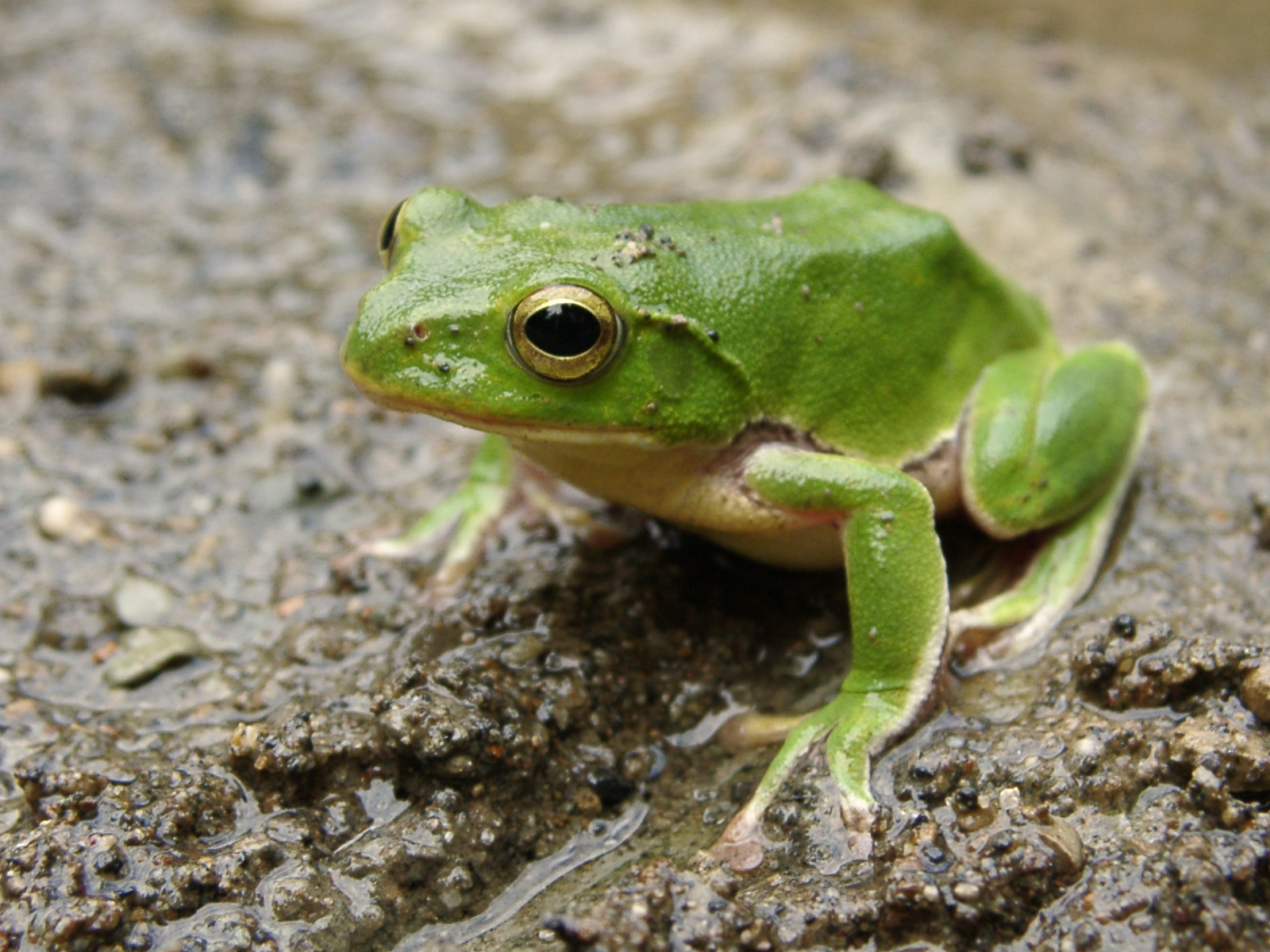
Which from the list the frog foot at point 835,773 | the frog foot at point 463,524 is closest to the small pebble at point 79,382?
the frog foot at point 463,524

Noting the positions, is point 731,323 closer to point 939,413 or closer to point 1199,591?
point 939,413

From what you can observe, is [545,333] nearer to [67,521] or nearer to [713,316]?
[713,316]

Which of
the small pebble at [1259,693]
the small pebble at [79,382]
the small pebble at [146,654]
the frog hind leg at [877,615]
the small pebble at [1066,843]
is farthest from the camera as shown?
the small pebble at [79,382]

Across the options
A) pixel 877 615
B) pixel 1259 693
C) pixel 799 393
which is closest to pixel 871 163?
Result: pixel 799 393

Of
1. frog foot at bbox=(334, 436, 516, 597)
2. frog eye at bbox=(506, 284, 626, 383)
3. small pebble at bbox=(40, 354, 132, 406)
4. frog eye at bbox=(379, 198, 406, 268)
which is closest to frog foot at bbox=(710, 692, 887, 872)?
frog eye at bbox=(506, 284, 626, 383)

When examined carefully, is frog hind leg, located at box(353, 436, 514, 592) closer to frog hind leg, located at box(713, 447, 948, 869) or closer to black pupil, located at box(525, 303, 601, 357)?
black pupil, located at box(525, 303, 601, 357)

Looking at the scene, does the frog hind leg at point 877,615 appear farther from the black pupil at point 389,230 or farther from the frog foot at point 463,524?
the black pupil at point 389,230

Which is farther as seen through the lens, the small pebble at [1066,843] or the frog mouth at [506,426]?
the frog mouth at [506,426]
